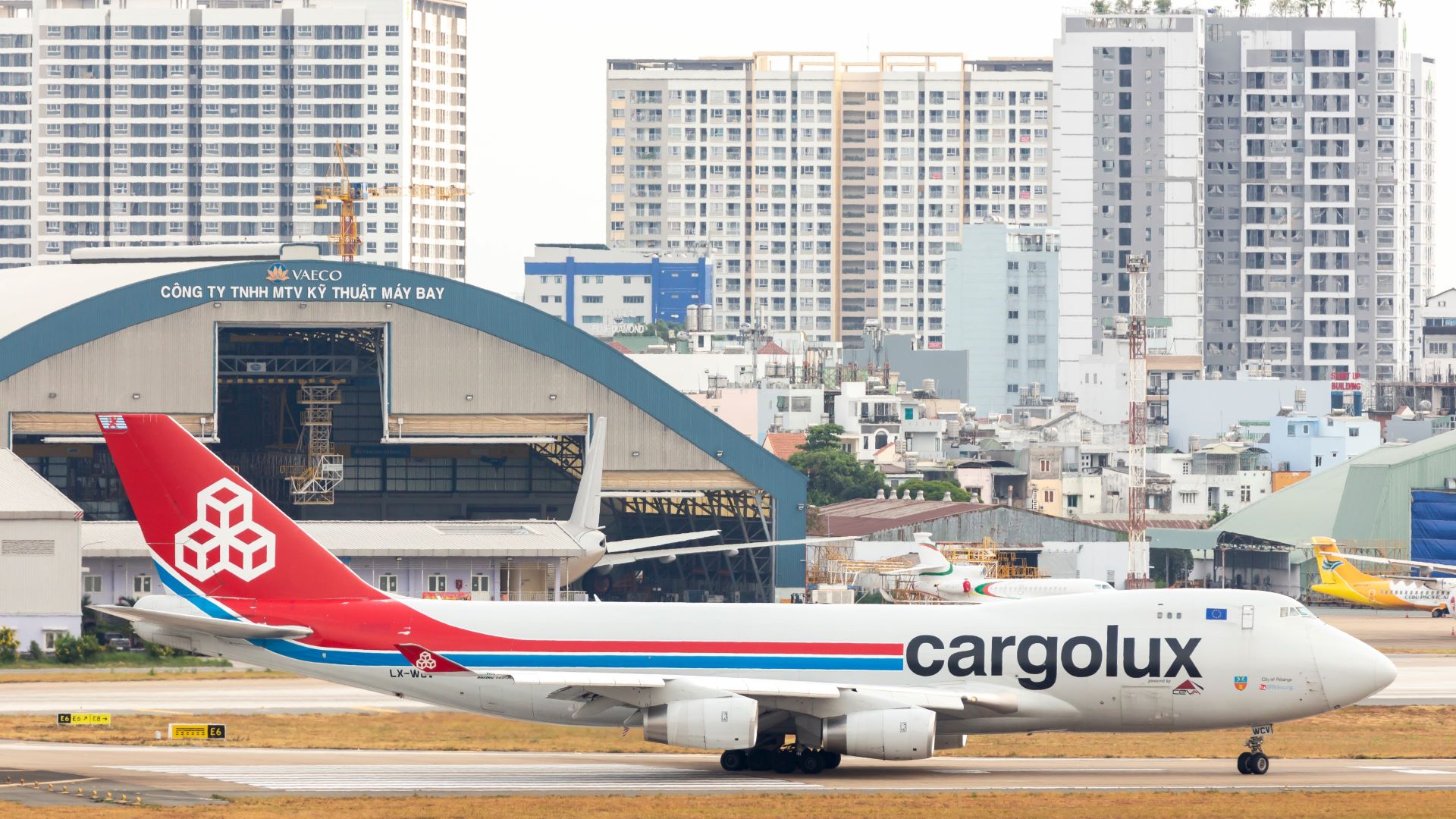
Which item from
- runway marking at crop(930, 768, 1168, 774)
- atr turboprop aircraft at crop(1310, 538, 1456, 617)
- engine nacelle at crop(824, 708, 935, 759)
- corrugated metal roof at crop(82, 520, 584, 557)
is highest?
corrugated metal roof at crop(82, 520, 584, 557)

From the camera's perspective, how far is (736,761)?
158ft

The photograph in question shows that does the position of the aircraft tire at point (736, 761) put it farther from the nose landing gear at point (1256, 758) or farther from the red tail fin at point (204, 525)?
the nose landing gear at point (1256, 758)

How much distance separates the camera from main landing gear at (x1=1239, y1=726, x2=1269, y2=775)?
156 ft

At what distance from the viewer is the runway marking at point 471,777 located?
147ft

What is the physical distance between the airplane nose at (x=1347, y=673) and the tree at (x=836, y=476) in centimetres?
11360

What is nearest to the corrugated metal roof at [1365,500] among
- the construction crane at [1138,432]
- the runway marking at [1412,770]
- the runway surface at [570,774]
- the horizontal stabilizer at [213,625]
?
the construction crane at [1138,432]

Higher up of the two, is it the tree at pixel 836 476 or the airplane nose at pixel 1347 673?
the tree at pixel 836 476

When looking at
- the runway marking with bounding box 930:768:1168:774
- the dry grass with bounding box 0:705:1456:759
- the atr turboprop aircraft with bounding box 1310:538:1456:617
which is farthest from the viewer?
the atr turboprop aircraft with bounding box 1310:538:1456:617

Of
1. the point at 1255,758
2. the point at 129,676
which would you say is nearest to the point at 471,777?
the point at 1255,758

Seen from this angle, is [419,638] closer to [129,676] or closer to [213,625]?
[213,625]

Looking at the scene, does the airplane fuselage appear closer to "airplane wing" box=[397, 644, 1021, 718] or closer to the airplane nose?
the airplane nose

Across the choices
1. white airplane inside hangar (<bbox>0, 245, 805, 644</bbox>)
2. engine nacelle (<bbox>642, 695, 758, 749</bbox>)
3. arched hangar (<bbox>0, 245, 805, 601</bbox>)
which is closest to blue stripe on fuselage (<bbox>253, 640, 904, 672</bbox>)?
engine nacelle (<bbox>642, 695, 758, 749</bbox>)

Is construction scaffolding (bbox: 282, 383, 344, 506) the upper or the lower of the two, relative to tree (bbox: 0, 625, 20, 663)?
upper

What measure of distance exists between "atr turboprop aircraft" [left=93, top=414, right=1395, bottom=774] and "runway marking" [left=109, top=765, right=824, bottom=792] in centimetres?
135
